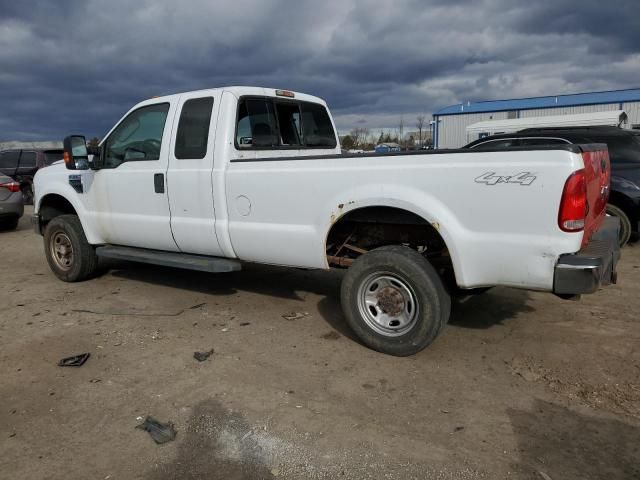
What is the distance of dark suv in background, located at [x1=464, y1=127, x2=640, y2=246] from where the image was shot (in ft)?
23.4

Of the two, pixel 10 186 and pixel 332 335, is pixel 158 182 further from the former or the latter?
pixel 10 186

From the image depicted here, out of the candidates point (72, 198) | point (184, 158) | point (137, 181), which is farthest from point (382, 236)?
point (72, 198)

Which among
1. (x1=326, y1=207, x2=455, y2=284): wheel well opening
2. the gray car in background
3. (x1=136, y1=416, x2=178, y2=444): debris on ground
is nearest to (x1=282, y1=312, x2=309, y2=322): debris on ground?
(x1=326, y1=207, x2=455, y2=284): wheel well opening

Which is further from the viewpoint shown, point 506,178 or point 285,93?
point 285,93

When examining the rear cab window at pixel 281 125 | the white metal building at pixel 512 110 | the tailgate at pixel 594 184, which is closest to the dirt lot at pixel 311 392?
the tailgate at pixel 594 184

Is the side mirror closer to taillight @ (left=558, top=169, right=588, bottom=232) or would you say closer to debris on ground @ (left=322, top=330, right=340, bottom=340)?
debris on ground @ (left=322, top=330, right=340, bottom=340)

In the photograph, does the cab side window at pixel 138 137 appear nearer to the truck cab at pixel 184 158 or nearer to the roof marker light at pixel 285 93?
the truck cab at pixel 184 158

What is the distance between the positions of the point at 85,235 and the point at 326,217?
11.5ft

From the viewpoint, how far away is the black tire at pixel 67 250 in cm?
610

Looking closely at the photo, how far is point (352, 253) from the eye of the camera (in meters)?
4.55

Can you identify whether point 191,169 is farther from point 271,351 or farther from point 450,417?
point 450,417

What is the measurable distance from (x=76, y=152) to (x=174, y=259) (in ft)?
5.36

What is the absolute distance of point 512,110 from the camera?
36.8 metres

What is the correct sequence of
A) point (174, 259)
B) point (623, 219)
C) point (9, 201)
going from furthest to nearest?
point (9, 201), point (623, 219), point (174, 259)
